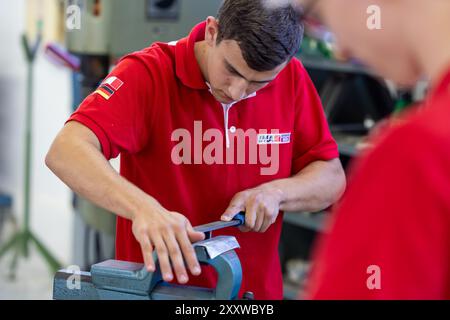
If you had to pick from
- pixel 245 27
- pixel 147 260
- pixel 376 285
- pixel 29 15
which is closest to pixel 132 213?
pixel 147 260

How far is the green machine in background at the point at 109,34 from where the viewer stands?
2.64 meters

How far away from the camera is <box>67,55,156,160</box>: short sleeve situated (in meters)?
1.57

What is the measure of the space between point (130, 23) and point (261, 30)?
1379 mm

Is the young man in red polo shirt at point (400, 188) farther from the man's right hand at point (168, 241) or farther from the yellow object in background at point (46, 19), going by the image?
the yellow object in background at point (46, 19)

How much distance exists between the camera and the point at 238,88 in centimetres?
158

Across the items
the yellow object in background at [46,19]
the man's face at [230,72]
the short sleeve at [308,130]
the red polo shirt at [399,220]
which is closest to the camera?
the red polo shirt at [399,220]

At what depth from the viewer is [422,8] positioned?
0.74 meters

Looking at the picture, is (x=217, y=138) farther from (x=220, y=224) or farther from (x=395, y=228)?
(x=395, y=228)

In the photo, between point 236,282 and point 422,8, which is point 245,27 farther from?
point 422,8

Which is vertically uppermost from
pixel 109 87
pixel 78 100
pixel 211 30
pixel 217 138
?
pixel 211 30

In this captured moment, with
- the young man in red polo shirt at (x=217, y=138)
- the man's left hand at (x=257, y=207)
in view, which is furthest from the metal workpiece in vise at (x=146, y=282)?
the man's left hand at (x=257, y=207)

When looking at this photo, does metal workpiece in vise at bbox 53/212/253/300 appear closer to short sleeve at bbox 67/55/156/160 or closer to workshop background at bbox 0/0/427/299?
short sleeve at bbox 67/55/156/160

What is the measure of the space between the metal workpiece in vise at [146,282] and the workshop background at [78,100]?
3.06 feet

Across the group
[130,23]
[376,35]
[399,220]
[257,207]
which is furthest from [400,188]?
[130,23]
